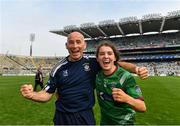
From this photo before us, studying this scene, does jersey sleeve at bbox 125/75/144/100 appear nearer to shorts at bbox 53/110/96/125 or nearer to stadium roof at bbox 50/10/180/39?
shorts at bbox 53/110/96/125

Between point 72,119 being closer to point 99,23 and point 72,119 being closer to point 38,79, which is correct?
point 38,79

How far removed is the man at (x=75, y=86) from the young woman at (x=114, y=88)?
0.83 ft

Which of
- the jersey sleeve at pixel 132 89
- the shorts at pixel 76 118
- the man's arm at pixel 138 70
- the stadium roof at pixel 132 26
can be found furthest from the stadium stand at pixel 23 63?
the jersey sleeve at pixel 132 89

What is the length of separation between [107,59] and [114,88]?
45 cm

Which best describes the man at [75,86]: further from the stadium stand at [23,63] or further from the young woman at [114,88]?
the stadium stand at [23,63]

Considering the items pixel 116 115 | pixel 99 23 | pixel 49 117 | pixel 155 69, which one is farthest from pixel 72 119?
pixel 99 23

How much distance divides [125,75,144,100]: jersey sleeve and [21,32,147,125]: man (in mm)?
374

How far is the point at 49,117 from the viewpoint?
10.8 meters

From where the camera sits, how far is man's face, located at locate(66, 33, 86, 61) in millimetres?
4121

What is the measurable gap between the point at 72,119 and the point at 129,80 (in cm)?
101

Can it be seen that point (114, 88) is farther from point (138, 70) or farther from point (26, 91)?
point (26, 91)

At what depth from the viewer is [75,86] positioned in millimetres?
4098

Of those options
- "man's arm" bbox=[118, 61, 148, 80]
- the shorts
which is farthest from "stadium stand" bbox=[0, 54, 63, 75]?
"man's arm" bbox=[118, 61, 148, 80]

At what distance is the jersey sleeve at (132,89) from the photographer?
3.58m
